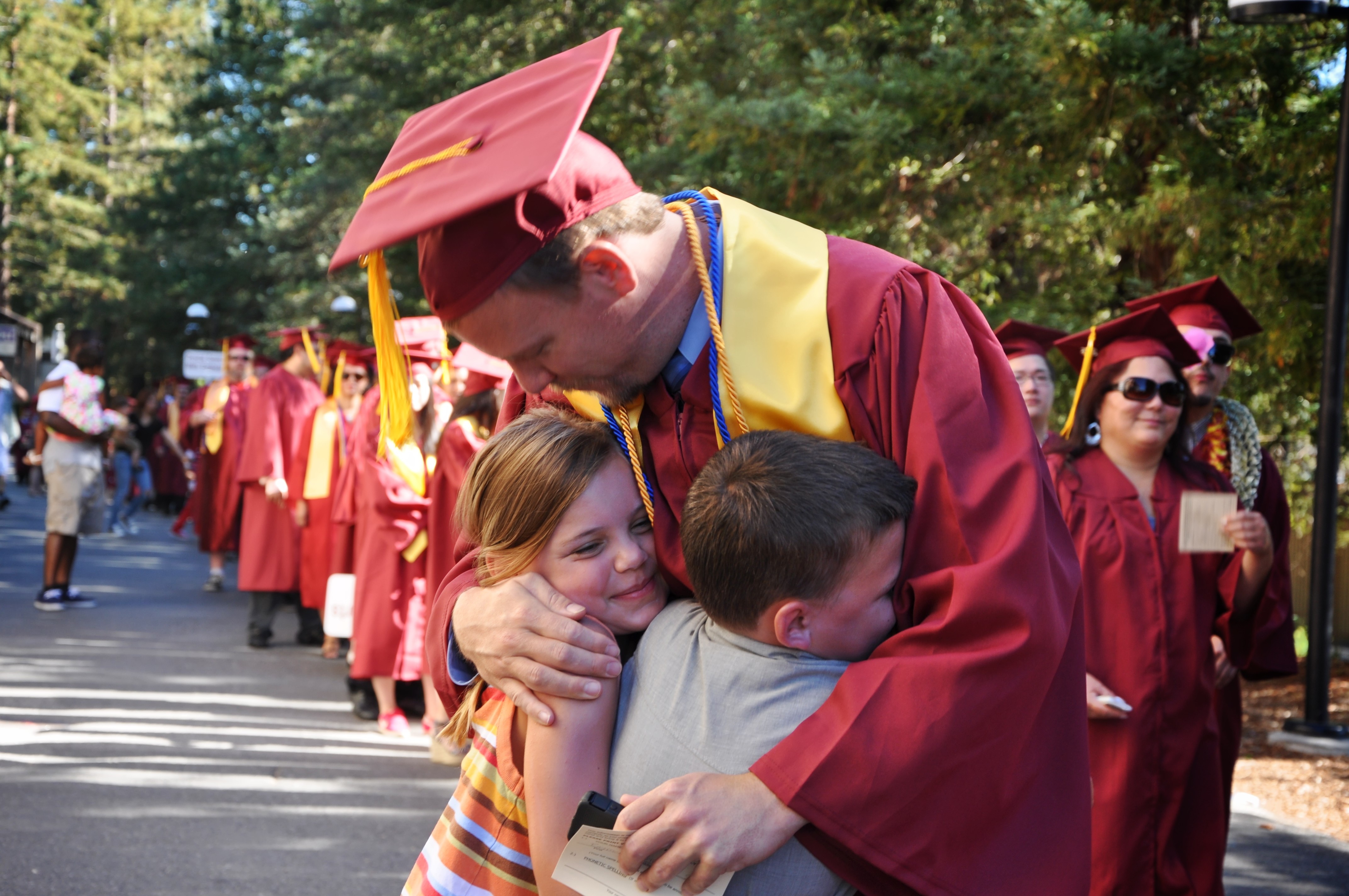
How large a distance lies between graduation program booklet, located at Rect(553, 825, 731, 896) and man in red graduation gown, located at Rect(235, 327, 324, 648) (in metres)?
8.25

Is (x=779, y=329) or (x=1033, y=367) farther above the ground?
(x=1033, y=367)

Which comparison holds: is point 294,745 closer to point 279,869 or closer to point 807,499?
point 279,869

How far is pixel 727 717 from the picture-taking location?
5.32 ft

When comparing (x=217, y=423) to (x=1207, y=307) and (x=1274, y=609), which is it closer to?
(x=1207, y=307)

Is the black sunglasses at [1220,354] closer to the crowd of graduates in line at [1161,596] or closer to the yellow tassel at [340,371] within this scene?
the crowd of graduates in line at [1161,596]

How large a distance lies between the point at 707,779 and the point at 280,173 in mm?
31164

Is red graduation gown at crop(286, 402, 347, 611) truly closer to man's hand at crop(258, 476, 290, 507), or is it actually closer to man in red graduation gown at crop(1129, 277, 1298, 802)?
man's hand at crop(258, 476, 290, 507)

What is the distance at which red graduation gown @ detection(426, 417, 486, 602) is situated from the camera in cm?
637

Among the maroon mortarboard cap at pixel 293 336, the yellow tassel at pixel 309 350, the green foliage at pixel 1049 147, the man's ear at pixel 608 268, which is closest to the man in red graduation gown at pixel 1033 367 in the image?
the green foliage at pixel 1049 147

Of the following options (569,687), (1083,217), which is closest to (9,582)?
(1083,217)

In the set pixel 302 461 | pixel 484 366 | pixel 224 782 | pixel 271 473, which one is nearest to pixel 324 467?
pixel 302 461

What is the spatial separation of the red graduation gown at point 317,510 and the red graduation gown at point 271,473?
0.23 m

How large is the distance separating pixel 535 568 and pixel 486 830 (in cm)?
45

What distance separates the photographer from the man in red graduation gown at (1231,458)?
13.8 ft
